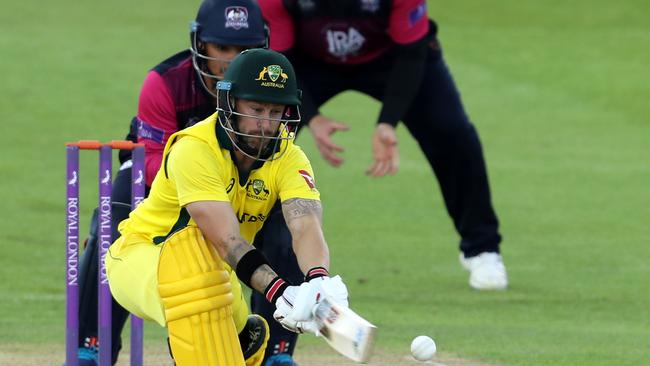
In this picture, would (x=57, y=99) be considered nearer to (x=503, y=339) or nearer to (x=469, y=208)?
(x=469, y=208)

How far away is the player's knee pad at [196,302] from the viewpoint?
5.38 metres

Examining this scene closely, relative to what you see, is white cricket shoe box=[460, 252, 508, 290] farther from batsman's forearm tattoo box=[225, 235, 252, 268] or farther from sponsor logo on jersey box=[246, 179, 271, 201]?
batsman's forearm tattoo box=[225, 235, 252, 268]

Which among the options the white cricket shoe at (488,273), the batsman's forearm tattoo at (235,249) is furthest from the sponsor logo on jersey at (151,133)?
the white cricket shoe at (488,273)

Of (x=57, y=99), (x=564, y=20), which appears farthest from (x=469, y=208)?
(x=564, y=20)

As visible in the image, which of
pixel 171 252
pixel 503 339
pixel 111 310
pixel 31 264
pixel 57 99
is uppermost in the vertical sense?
pixel 171 252

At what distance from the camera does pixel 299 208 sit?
5.54 meters

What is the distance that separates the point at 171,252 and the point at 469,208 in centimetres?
395

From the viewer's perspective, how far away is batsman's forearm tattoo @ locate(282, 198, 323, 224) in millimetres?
5523

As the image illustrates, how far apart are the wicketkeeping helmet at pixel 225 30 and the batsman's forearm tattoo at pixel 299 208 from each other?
113cm

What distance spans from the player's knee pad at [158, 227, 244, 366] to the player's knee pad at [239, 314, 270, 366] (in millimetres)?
459

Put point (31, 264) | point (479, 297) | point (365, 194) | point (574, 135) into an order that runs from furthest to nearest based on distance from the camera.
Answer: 1. point (574, 135)
2. point (365, 194)
3. point (31, 264)
4. point (479, 297)

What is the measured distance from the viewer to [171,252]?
216 inches

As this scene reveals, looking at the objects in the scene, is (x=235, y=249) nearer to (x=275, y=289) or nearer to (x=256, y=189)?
(x=275, y=289)

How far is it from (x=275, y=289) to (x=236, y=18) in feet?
5.95
